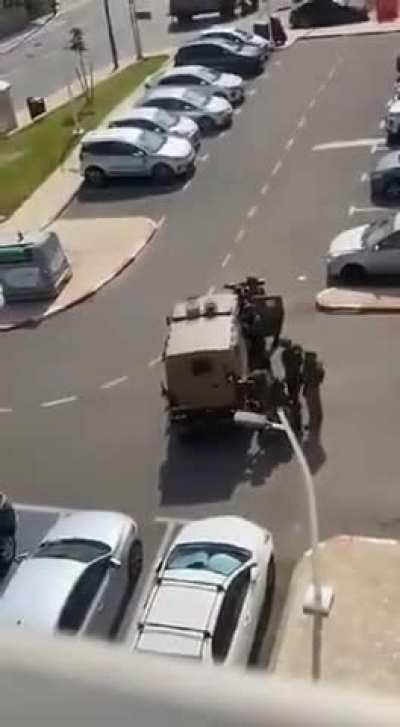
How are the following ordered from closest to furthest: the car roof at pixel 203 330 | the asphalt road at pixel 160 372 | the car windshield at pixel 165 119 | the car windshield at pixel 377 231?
1. the asphalt road at pixel 160 372
2. the car roof at pixel 203 330
3. the car windshield at pixel 377 231
4. the car windshield at pixel 165 119

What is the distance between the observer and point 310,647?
10.5 m

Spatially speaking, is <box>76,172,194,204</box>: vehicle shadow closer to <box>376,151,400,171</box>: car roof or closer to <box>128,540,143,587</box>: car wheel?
<box>376,151,400,171</box>: car roof

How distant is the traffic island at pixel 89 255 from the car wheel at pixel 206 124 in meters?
5.79

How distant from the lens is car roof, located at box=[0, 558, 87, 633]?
33.2 feet

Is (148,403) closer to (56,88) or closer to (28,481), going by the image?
(28,481)

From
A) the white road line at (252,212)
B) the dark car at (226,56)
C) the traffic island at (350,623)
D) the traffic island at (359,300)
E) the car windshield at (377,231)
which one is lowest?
the traffic island at (350,623)

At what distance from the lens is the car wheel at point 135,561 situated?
11.7m

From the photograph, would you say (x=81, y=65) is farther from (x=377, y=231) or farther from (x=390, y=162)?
(x=377, y=231)

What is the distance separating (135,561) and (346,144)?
16.0 metres

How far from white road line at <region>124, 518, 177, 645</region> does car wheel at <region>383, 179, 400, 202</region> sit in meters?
10.9

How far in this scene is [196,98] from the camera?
28781 millimetres

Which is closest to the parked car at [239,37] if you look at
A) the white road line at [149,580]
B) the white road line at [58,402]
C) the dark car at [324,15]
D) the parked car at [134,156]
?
the dark car at [324,15]

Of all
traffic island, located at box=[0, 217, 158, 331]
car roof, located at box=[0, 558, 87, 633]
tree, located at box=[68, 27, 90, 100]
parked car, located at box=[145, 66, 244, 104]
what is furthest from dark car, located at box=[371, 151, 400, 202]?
tree, located at box=[68, 27, 90, 100]

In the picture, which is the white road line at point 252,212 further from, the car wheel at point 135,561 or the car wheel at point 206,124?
the car wheel at point 135,561
